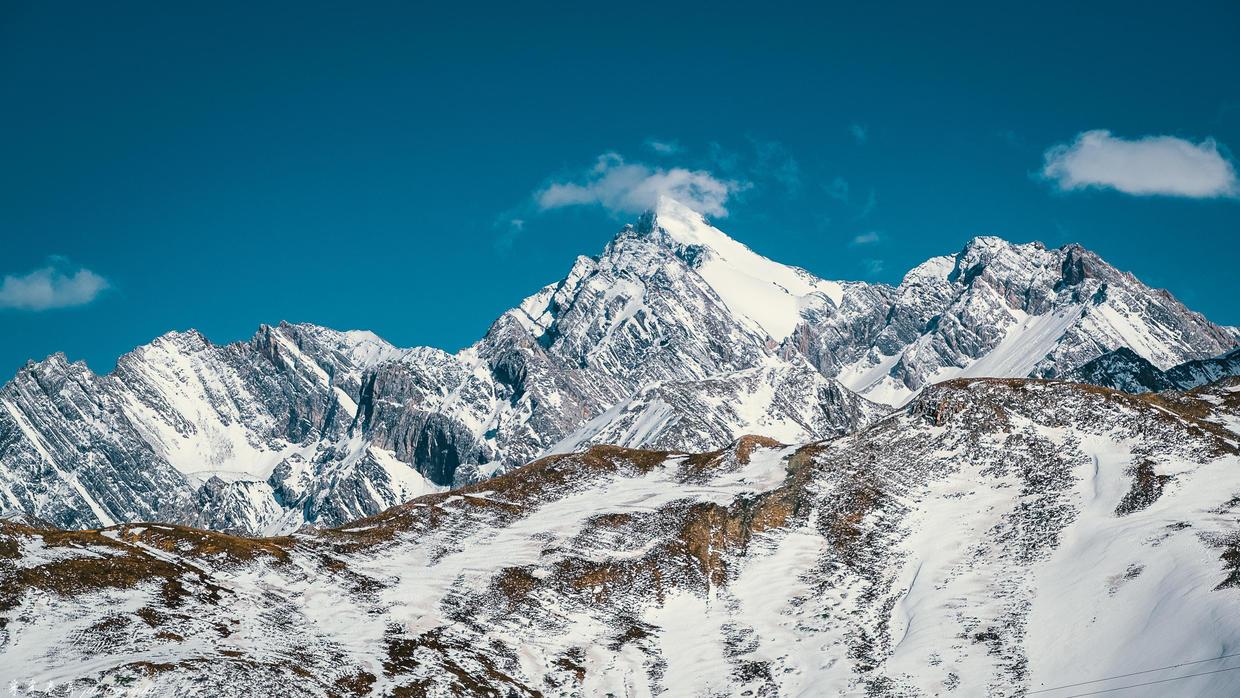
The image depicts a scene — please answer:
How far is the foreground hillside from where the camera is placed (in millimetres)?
70188

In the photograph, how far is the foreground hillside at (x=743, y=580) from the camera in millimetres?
70188

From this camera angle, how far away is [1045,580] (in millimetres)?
86062

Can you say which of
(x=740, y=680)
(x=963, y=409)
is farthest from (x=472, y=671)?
(x=963, y=409)

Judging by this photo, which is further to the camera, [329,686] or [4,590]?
[4,590]

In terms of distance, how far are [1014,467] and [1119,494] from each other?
50.8ft

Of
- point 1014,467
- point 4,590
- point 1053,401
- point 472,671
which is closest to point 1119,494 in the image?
point 1014,467

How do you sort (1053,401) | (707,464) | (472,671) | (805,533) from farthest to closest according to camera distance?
(707,464) < (1053,401) < (805,533) < (472,671)

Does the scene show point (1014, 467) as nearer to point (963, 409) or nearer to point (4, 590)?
point (963, 409)

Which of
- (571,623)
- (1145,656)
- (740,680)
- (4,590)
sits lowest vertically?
(1145,656)

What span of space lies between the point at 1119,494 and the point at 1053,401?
88.8 feet

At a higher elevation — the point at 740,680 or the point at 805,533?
the point at 805,533

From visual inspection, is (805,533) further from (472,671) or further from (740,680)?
(472,671)

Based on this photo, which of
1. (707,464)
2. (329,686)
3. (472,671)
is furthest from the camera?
(707,464)

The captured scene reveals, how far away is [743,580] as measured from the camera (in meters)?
98.1
